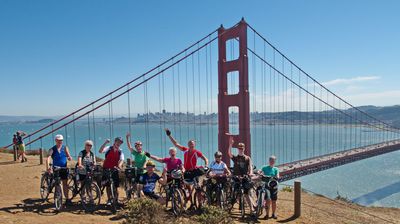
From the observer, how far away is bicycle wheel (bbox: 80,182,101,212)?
257 inches

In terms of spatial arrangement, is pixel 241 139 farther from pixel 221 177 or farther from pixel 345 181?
pixel 345 181

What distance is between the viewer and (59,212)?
6250 millimetres

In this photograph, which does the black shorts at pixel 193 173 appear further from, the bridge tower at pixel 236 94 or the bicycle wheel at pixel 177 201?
the bridge tower at pixel 236 94

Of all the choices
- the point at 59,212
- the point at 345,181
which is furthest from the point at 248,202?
the point at 345,181

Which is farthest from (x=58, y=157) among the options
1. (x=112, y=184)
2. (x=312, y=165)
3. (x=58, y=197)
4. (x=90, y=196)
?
(x=312, y=165)

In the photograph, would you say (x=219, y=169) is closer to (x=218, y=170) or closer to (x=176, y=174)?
(x=218, y=170)

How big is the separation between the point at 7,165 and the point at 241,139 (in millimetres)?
10817

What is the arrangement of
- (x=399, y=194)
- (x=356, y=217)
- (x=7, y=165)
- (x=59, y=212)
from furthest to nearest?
(x=399, y=194) → (x=7, y=165) → (x=356, y=217) → (x=59, y=212)

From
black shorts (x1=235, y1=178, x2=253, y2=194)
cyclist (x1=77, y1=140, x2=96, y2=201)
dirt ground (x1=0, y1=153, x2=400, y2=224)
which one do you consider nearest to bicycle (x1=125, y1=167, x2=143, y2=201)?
dirt ground (x1=0, y1=153, x2=400, y2=224)

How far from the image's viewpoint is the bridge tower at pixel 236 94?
53.7 feet

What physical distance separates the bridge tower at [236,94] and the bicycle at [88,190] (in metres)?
9.91

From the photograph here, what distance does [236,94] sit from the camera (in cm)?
1691

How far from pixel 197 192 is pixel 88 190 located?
231 centimetres

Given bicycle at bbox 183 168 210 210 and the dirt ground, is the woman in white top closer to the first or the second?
bicycle at bbox 183 168 210 210
